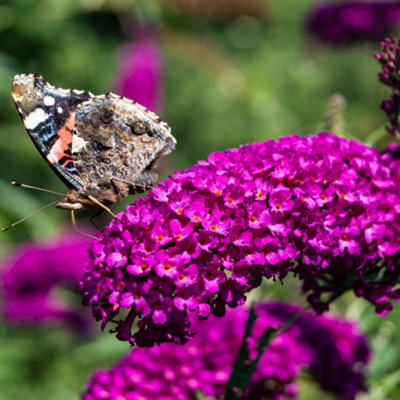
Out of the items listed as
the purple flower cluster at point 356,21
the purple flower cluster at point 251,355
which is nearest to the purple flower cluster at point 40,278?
the purple flower cluster at point 251,355

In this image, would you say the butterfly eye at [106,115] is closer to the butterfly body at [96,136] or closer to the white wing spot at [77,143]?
the butterfly body at [96,136]

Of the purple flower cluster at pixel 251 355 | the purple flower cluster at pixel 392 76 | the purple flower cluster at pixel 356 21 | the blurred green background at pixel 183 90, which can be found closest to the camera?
the purple flower cluster at pixel 392 76

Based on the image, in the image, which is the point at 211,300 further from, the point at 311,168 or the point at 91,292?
the point at 311,168

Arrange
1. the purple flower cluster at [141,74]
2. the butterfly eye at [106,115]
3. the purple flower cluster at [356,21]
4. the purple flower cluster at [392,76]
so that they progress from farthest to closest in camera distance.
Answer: the purple flower cluster at [356,21] < the purple flower cluster at [141,74] < the butterfly eye at [106,115] < the purple flower cluster at [392,76]

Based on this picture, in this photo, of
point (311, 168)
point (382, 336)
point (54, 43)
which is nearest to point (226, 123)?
point (54, 43)

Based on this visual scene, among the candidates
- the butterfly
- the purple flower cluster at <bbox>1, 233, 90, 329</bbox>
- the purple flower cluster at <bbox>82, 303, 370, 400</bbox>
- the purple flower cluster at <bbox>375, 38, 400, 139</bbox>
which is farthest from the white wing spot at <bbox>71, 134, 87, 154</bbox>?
the purple flower cluster at <bbox>1, 233, 90, 329</bbox>

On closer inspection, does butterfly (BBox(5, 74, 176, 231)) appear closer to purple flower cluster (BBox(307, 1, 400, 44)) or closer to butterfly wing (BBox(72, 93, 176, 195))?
butterfly wing (BBox(72, 93, 176, 195))
